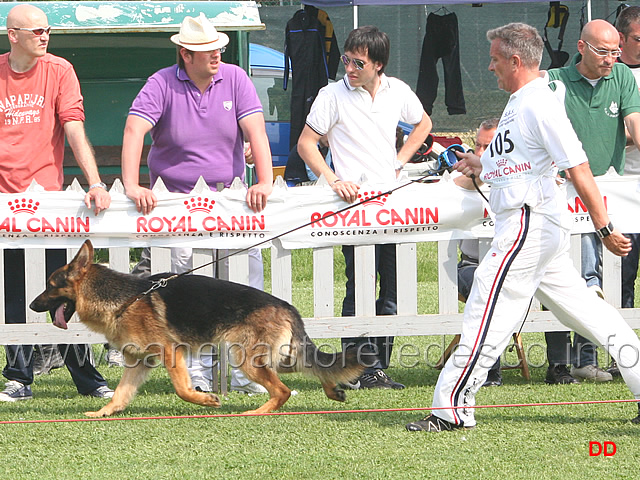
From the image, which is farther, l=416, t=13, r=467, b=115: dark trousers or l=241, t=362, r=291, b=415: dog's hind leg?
l=416, t=13, r=467, b=115: dark trousers

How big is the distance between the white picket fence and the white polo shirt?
1.62 feet

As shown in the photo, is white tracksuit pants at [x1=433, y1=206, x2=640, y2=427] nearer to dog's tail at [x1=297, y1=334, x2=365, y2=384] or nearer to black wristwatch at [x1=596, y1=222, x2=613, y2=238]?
black wristwatch at [x1=596, y1=222, x2=613, y2=238]

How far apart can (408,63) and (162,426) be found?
10847 millimetres

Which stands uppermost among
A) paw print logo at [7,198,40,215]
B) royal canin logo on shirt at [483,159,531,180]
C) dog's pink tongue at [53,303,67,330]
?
royal canin logo on shirt at [483,159,531,180]

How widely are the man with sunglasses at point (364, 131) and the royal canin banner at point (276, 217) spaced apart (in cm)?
20

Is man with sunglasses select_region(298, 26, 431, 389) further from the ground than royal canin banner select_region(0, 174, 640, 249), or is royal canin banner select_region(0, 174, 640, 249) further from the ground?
man with sunglasses select_region(298, 26, 431, 389)

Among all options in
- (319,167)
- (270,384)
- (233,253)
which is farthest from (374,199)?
(270,384)

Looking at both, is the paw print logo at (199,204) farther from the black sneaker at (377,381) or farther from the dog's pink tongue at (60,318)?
the black sneaker at (377,381)

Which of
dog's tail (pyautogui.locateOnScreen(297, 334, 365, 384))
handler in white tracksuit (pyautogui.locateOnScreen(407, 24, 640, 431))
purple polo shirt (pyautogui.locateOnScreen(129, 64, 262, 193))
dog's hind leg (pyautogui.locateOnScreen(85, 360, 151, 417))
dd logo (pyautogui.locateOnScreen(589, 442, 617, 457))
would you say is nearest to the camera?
dd logo (pyautogui.locateOnScreen(589, 442, 617, 457))

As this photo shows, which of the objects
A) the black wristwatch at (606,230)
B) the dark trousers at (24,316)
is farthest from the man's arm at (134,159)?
the black wristwatch at (606,230)

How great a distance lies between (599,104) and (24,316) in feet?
12.3

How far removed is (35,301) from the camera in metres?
5.37

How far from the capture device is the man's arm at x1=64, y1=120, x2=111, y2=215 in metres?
5.59

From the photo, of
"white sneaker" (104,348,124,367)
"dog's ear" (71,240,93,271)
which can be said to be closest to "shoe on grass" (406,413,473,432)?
"dog's ear" (71,240,93,271)
